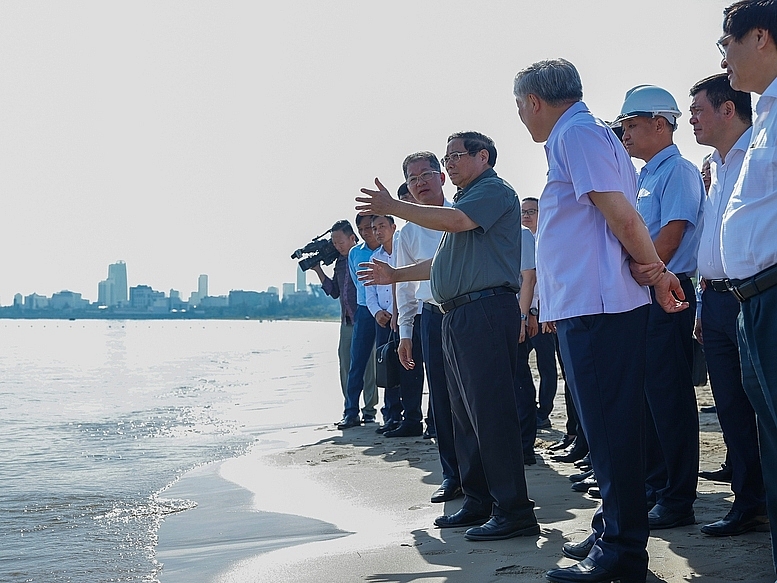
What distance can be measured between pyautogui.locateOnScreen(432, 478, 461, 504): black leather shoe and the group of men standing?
1.6 inches

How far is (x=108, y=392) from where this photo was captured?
1437 cm

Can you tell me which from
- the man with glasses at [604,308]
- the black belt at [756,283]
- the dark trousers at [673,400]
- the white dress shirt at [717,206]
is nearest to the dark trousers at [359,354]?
the dark trousers at [673,400]

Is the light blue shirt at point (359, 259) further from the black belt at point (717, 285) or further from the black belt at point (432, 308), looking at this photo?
the black belt at point (717, 285)

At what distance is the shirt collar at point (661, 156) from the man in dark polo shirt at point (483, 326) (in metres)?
0.73

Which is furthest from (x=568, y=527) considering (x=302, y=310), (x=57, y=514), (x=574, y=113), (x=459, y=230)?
(x=302, y=310)

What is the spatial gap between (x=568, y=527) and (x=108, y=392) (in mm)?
11807

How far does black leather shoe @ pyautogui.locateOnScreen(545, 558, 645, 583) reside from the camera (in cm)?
303

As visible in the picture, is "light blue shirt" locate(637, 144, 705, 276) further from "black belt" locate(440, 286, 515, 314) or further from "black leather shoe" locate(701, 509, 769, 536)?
"black leather shoe" locate(701, 509, 769, 536)

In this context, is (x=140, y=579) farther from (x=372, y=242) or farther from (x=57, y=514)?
(x=372, y=242)

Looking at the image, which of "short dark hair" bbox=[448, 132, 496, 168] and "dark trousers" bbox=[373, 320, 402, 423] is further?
"dark trousers" bbox=[373, 320, 402, 423]

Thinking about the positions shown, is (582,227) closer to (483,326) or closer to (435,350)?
(483,326)

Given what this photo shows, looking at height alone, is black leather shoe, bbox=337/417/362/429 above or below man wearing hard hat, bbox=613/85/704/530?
below

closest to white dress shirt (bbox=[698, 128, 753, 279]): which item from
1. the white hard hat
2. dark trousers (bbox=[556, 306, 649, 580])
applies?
the white hard hat

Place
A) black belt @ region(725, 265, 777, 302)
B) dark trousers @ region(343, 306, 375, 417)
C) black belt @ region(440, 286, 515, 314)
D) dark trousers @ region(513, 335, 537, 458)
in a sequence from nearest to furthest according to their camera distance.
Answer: black belt @ region(725, 265, 777, 302) → black belt @ region(440, 286, 515, 314) → dark trousers @ region(513, 335, 537, 458) → dark trousers @ region(343, 306, 375, 417)
